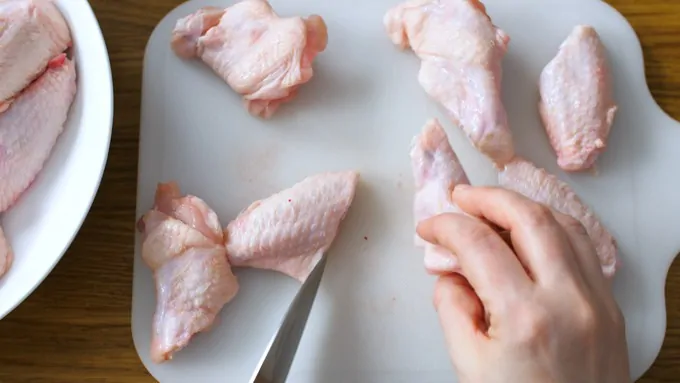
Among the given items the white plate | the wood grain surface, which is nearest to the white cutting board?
the wood grain surface

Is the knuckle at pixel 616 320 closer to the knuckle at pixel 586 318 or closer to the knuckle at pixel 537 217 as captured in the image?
the knuckle at pixel 586 318

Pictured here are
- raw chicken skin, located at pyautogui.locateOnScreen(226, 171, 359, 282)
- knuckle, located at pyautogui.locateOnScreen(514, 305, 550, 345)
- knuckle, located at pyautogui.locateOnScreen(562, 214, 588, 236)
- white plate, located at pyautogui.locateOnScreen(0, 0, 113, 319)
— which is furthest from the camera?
raw chicken skin, located at pyautogui.locateOnScreen(226, 171, 359, 282)

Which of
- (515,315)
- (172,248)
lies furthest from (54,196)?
(515,315)

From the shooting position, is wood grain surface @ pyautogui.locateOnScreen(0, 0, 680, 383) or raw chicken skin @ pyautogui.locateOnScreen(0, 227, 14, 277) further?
wood grain surface @ pyautogui.locateOnScreen(0, 0, 680, 383)

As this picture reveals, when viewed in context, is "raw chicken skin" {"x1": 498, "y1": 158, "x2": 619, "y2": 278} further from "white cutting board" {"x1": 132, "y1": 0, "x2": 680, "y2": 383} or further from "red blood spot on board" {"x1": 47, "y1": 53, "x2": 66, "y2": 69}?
"red blood spot on board" {"x1": 47, "y1": 53, "x2": 66, "y2": 69}

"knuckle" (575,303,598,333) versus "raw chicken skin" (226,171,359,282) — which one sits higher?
"knuckle" (575,303,598,333)

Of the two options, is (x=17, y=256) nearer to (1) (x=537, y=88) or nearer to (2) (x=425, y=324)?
(2) (x=425, y=324)

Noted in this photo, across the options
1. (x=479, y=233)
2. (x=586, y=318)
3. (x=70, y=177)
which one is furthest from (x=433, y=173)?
(x=70, y=177)
